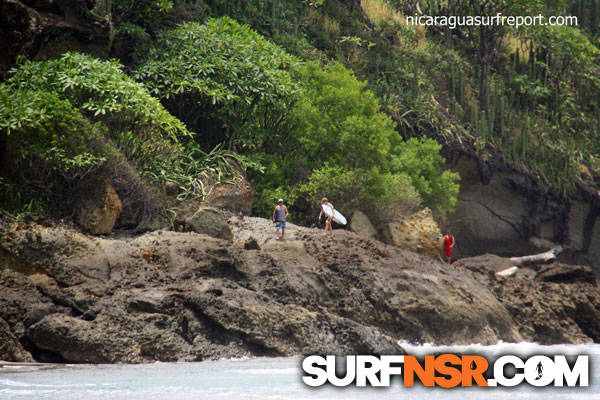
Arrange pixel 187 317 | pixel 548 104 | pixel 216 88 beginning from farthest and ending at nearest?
pixel 548 104
pixel 216 88
pixel 187 317

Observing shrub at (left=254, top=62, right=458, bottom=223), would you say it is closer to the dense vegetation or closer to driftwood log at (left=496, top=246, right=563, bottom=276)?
the dense vegetation

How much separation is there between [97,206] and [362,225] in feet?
24.7

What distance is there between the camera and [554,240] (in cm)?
2728

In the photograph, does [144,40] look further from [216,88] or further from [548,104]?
[548,104]

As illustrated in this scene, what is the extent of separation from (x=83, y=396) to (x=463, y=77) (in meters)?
24.2

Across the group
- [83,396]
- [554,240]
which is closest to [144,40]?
[83,396]

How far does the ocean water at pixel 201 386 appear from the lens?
7.43 metres

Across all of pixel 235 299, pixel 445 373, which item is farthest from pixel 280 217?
pixel 445 373

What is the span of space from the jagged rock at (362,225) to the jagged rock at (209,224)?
4.53 meters

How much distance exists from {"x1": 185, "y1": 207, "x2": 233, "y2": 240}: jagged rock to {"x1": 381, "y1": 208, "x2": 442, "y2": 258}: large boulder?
18.4ft

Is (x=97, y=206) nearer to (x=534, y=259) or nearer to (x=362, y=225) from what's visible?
(x=362, y=225)

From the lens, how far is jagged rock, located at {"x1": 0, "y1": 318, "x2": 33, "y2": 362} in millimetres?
9117

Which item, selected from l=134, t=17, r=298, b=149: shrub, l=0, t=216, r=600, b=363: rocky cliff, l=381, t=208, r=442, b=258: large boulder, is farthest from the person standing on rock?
l=381, t=208, r=442, b=258: large boulder

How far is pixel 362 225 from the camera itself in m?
17.6
